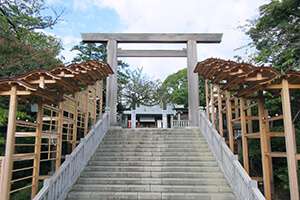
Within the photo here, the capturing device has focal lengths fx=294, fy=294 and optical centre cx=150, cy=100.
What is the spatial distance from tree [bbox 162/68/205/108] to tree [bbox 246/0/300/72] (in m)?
16.9

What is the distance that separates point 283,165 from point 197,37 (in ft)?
19.9

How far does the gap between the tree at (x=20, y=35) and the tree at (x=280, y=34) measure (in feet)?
21.4

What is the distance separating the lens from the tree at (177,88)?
90.2 ft

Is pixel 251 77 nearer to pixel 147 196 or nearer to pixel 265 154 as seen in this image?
pixel 265 154

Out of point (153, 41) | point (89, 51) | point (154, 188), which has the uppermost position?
point (89, 51)

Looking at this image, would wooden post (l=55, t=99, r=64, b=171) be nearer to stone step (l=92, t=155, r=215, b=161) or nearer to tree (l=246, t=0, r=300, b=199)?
stone step (l=92, t=155, r=215, b=161)

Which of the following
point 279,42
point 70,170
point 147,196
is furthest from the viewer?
point 279,42

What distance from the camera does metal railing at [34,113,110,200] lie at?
510 centimetres

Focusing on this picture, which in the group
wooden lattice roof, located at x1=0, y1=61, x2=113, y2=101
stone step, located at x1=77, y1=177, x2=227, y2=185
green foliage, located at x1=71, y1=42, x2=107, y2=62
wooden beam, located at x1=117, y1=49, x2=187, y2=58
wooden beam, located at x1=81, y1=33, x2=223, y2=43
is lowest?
stone step, located at x1=77, y1=177, x2=227, y2=185

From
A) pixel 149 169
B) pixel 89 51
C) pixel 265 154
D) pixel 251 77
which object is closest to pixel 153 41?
pixel 149 169

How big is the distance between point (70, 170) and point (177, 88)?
24.2m

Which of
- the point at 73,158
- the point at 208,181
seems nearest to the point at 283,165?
the point at 208,181

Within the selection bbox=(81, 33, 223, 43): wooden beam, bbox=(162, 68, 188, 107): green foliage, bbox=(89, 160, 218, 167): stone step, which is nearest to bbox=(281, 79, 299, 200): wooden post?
bbox=(89, 160, 218, 167): stone step

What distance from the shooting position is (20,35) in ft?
30.0
